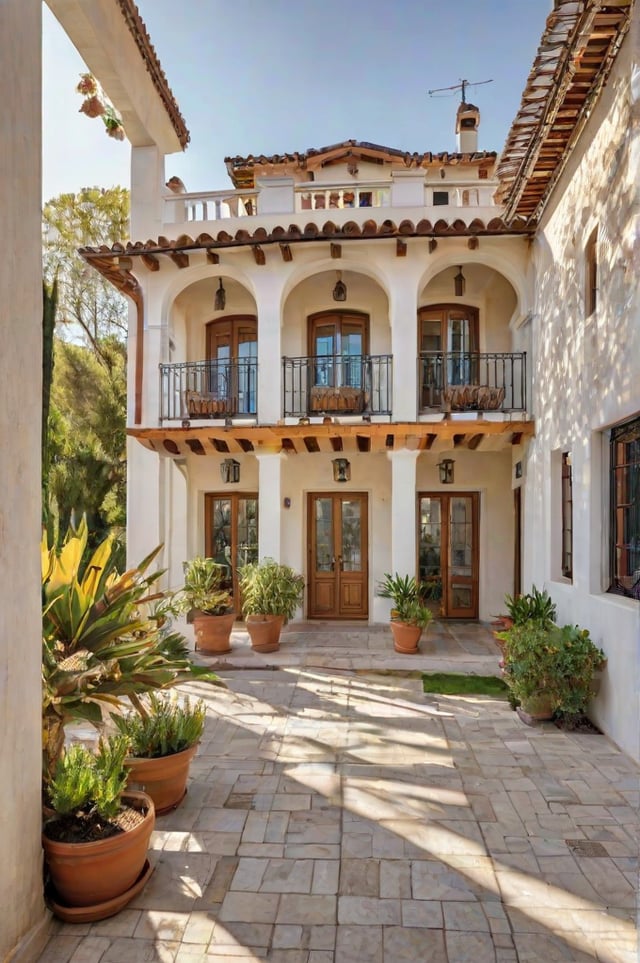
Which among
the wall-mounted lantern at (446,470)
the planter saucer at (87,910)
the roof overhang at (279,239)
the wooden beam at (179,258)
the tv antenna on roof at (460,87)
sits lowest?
the planter saucer at (87,910)

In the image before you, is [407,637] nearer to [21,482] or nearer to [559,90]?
[21,482]

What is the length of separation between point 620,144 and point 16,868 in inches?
269

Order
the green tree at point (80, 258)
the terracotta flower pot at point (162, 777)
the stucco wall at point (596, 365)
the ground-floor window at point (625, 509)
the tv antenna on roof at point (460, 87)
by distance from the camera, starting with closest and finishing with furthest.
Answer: the terracotta flower pot at point (162, 777) → the stucco wall at point (596, 365) → the ground-floor window at point (625, 509) → the tv antenna on roof at point (460, 87) → the green tree at point (80, 258)

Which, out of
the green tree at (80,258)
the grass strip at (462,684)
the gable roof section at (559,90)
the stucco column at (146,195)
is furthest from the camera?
the green tree at (80,258)

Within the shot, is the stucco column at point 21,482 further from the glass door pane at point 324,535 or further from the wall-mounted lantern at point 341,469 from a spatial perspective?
the glass door pane at point 324,535

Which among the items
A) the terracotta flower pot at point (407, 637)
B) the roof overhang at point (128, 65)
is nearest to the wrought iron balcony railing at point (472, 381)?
the terracotta flower pot at point (407, 637)

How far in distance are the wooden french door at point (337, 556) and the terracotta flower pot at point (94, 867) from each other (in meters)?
7.46

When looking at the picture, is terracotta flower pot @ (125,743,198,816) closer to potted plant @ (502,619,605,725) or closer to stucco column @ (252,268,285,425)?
potted plant @ (502,619,605,725)

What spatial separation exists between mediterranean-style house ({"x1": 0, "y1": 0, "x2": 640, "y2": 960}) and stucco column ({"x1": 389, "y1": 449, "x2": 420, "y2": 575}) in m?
0.03

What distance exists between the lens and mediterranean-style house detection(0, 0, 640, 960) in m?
5.30

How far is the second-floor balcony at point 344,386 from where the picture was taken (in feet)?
29.3

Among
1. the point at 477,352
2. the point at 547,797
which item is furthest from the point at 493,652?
the point at 477,352

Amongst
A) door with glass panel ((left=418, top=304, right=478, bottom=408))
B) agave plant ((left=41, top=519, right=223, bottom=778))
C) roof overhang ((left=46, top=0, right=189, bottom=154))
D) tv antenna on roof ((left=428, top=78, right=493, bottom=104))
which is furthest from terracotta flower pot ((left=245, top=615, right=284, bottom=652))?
tv antenna on roof ((left=428, top=78, right=493, bottom=104))

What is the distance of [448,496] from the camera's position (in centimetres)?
1040
